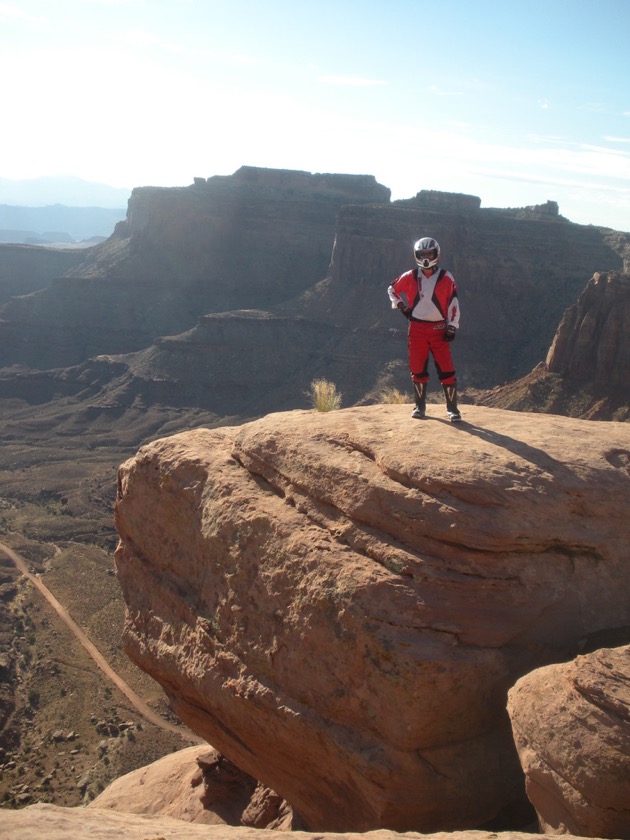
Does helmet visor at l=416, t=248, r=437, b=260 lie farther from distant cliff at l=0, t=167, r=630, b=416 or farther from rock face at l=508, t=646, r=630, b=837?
distant cliff at l=0, t=167, r=630, b=416

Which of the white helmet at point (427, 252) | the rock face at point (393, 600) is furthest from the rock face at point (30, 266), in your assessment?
the rock face at point (393, 600)

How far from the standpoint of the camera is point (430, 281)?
35.7 ft

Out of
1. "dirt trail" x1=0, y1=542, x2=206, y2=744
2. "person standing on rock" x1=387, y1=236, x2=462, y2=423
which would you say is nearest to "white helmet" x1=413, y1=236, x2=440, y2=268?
"person standing on rock" x1=387, y1=236, x2=462, y2=423

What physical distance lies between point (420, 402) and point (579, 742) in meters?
5.53

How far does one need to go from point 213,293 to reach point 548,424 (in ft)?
298

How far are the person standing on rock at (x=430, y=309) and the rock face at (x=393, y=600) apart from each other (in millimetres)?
A: 1159

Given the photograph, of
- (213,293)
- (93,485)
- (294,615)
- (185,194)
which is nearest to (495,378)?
(93,485)

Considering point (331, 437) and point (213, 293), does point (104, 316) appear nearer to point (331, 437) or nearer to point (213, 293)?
point (213, 293)

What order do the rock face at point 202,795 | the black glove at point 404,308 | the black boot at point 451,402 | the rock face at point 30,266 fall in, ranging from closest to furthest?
1. the black boot at point 451,402
2. the black glove at point 404,308
3. the rock face at point 202,795
4. the rock face at point 30,266

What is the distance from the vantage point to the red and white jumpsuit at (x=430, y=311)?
10.9 meters

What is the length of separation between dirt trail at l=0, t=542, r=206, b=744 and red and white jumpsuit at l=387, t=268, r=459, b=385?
17255 mm

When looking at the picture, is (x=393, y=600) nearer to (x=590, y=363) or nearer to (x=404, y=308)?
(x=404, y=308)

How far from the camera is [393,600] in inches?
310

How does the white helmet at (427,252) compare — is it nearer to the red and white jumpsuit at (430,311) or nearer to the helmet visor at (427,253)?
the helmet visor at (427,253)
